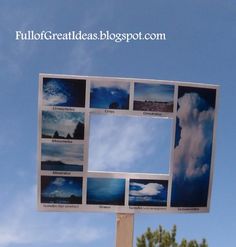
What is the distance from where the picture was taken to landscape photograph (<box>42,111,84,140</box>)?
1408 cm

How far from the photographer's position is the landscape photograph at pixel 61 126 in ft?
46.2

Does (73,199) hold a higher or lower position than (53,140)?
lower

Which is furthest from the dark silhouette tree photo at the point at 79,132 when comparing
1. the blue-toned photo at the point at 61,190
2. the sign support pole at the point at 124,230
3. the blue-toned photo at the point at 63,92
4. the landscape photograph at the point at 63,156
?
the sign support pole at the point at 124,230

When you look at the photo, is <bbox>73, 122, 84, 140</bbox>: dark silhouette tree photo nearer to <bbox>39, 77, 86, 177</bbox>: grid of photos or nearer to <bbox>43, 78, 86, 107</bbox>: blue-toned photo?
<bbox>39, 77, 86, 177</bbox>: grid of photos

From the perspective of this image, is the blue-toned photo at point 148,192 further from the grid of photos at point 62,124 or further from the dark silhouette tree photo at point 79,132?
the dark silhouette tree photo at point 79,132

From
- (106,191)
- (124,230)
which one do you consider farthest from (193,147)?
(124,230)

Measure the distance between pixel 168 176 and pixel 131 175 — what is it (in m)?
0.97

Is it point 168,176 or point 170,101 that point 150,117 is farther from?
point 168,176

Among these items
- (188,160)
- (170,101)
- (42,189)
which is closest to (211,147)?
(188,160)

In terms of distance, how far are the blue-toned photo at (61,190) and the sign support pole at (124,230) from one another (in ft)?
3.75

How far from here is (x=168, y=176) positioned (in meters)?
14.4

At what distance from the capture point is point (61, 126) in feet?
46.3

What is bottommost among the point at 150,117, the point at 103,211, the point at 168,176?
the point at 103,211

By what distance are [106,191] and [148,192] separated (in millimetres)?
1089
